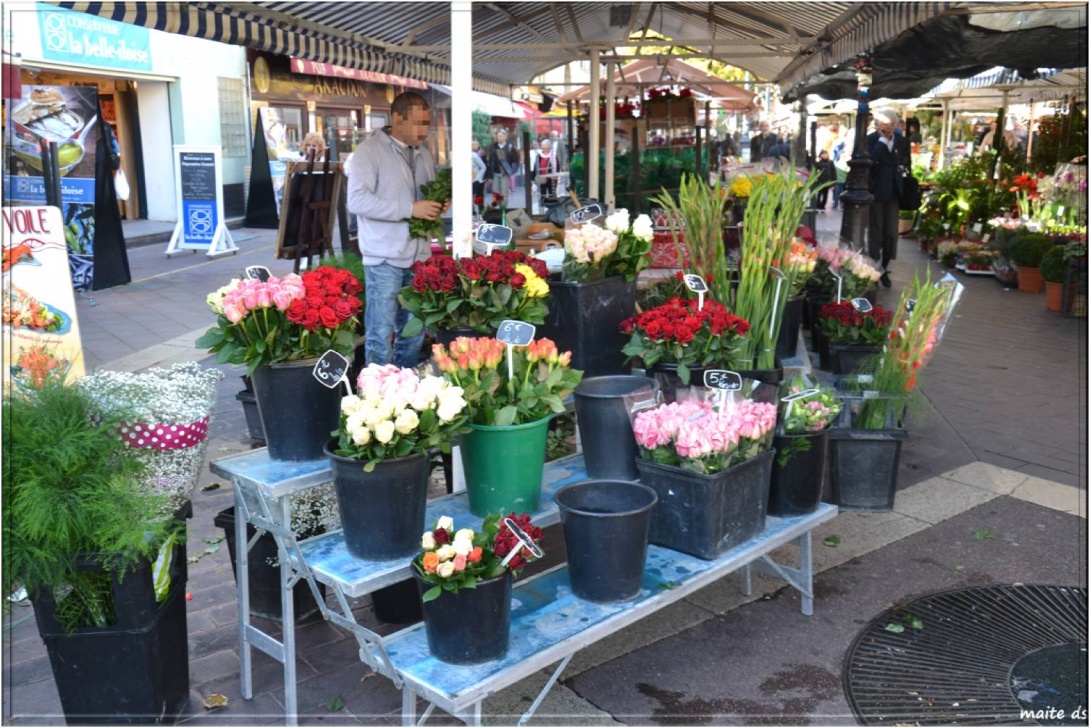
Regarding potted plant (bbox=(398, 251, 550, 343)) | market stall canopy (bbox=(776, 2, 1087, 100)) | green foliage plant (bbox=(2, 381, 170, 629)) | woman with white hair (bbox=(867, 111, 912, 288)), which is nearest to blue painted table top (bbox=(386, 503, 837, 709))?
green foliage plant (bbox=(2, 381, 170, 629))

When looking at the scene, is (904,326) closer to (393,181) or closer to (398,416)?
(393,181)

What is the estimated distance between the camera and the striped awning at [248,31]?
3627mm

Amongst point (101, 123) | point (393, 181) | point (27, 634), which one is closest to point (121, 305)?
point (101, 123)

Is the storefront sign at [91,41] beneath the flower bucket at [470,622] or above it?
above

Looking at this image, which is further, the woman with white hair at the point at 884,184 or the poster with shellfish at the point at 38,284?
the woman with white hair at the point at 884,184

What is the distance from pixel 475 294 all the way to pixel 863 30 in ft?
10.8

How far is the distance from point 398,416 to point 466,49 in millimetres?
1418

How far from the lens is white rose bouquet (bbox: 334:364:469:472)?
96.2 inches

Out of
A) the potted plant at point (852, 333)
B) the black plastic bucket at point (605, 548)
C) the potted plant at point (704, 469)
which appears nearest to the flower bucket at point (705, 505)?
the potted plant at point (704, 469)

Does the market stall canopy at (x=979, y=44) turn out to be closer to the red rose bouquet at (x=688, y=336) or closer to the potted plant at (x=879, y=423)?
the potted plant at (x=879, y=423)

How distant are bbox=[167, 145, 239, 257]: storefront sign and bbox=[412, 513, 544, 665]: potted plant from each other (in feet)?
34.1

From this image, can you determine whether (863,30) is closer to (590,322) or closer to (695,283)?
(695,283)

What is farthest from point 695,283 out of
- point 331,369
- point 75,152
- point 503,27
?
point 75,152

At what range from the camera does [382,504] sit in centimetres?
254
